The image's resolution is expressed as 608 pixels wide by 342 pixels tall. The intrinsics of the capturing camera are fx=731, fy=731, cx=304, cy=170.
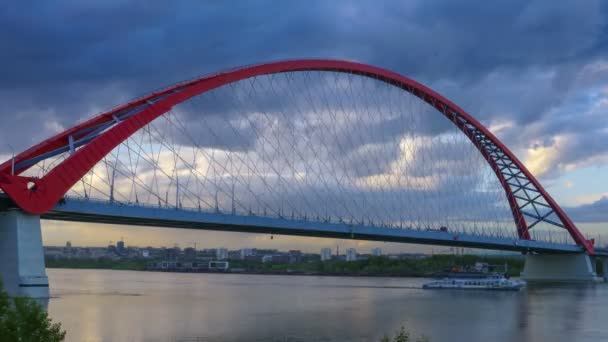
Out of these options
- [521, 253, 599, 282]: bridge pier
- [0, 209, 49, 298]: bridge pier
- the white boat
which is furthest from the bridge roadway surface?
[521, 253, 599, 282]: bridge pier

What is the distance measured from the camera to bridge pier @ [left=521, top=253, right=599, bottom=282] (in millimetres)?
72625

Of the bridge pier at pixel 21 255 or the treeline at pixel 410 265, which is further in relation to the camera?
the treeline at pixel 410 265

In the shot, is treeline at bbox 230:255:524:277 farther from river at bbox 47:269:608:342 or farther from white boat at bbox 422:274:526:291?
river at bbox 47:269:608:342

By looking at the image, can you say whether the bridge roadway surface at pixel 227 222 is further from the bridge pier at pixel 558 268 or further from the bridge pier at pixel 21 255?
the bridge pier at pixel 558 268

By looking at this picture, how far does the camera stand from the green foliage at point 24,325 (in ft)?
39.0

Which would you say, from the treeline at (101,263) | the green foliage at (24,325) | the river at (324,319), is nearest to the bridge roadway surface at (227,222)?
the river at (324,319)

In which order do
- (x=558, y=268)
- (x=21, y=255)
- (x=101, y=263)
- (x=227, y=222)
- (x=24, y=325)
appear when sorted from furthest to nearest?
(x=101, y=263)
(x=558, y=268)
(x=227, y=222)
(x=21, y=255)
(x=24, y=325)

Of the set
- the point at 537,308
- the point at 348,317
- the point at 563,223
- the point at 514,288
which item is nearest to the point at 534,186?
the point at 563,223

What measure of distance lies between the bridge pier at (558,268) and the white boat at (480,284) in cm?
1538

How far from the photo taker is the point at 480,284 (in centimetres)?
5947

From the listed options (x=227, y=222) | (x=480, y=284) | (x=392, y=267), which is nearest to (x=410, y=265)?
(x=392, y=267)

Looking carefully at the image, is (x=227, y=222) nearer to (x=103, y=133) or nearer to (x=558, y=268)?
(x=103, y=133)

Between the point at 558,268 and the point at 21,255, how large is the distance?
194ft

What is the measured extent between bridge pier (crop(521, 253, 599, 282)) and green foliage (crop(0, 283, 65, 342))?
67.5 metres
